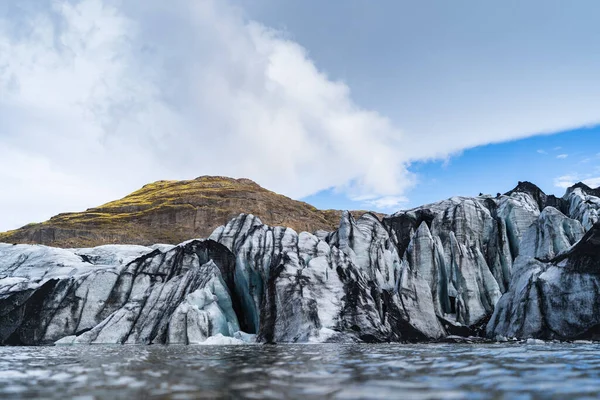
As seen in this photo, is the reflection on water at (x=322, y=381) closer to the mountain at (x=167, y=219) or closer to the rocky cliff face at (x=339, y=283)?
the rocky cliff face at (x=339, y=283)

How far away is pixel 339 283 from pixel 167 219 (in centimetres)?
9321

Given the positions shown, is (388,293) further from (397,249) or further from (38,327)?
(38,327)

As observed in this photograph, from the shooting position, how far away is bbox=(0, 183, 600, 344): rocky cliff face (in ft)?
106

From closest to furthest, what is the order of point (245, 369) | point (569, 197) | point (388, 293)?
1. point (245, 369)
2. point (388, 293)
3. point (569, 197)

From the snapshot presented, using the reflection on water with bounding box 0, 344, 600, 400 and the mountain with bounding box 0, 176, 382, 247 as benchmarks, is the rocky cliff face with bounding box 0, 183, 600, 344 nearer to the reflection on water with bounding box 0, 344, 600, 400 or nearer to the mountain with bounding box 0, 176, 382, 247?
the reflection on water with bounding box 0, 344, 600, 400

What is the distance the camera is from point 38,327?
41.8 metres

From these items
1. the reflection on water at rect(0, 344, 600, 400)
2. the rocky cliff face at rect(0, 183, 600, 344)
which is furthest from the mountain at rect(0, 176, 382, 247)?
the reflection on water at rect(0, 344, 600, 400)

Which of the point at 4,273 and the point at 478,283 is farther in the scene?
the point at 4,273

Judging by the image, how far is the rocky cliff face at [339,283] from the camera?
32.2m

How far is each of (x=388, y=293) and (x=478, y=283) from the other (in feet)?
45.1

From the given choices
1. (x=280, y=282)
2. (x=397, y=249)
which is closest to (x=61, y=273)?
(x=280, y=282)

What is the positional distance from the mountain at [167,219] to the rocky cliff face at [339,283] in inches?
1790

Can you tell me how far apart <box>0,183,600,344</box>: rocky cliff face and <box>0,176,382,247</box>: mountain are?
149 ft

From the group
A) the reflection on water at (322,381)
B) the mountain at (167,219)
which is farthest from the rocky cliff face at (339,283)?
the mountain at (167,219)
